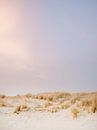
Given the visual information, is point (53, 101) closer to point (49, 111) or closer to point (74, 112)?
point (49, 111)

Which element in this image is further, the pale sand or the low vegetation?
the low vegetation

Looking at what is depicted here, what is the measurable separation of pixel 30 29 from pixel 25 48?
0.25m

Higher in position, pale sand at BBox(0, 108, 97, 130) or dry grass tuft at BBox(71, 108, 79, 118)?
dry grass tuft at BBox(71, 108, 79, 118)

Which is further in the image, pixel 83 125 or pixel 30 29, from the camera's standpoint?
pixel 30 29

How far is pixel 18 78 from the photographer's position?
3.78 m

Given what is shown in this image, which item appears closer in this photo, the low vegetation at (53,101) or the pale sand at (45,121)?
the pale sand at (45,121)

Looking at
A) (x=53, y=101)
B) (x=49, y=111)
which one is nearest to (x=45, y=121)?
(x=49, y=111)

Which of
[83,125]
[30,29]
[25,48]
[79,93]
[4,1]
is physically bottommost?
[83,125]

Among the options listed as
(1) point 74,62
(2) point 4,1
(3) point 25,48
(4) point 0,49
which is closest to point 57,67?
(1) point 74,62

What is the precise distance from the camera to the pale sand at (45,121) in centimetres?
357

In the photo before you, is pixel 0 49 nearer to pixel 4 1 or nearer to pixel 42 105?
pixel 4 1

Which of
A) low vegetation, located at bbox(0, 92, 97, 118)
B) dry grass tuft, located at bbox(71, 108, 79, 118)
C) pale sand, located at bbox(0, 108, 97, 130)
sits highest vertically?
low vegetation, located at bbox(0, 92, 97, 118)

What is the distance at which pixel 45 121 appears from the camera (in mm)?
3668

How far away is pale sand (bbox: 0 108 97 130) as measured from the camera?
140 inches
